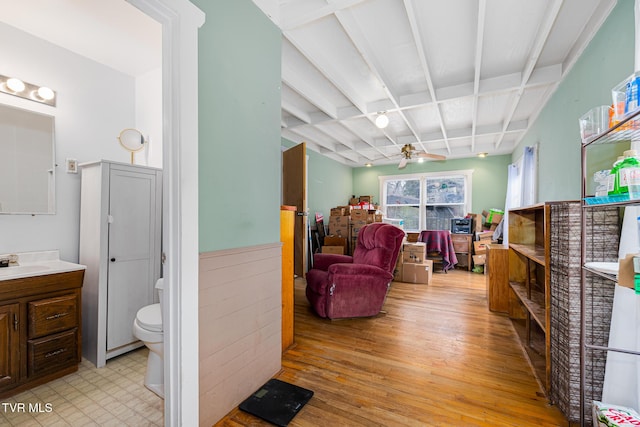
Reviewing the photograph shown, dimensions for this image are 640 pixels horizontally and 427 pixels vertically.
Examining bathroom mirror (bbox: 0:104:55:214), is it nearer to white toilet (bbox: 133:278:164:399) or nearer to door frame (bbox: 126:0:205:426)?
white toilet (bbox: 133:278:164:399)

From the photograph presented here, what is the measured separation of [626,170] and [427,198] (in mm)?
5697

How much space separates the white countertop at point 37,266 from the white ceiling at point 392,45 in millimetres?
1797

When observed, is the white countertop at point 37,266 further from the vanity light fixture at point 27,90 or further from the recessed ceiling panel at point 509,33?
the recessed ceiling panel at point 509,33

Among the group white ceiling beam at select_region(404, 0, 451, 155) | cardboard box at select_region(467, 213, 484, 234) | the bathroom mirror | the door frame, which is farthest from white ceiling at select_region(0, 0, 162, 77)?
cardboard box at select_region(467, 213, 484, 234)

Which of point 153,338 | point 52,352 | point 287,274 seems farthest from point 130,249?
point 287,274

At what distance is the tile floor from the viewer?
5.01 ft

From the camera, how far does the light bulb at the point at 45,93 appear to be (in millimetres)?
2171

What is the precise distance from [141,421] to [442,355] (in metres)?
2.17

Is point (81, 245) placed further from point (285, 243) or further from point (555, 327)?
point (555, 327)

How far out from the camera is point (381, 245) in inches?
120

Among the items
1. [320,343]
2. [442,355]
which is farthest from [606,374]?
[320,343]

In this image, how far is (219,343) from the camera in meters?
1.48

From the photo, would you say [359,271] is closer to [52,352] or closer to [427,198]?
[52,352]

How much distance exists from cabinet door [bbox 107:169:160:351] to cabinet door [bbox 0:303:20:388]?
19.4 inches
